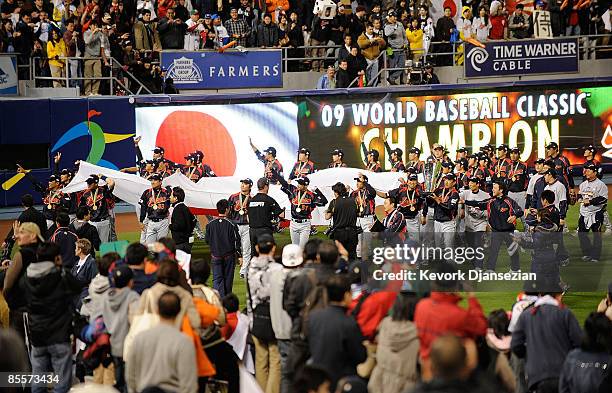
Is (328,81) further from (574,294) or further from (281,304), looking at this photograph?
(281,304)

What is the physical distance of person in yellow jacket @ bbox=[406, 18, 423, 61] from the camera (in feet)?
90.4

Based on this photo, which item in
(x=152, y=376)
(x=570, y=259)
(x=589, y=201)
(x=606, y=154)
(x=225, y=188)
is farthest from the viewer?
(x=606, y=154)

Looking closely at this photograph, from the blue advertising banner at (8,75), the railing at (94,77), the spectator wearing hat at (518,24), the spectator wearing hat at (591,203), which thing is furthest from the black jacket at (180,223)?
the spectator wearing hat at (518,24)

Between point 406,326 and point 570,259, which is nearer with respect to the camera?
point 406,326

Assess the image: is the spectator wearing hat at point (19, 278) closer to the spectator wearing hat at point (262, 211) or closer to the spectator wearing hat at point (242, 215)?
the spectator wearing hat at point (262, 211)

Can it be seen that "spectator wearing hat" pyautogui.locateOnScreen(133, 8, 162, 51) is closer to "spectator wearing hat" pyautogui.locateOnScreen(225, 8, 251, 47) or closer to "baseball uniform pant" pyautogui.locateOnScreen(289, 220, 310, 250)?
"spectator wearing hat" pyautogui.locateOnScreen(225, 8, 251, 47)

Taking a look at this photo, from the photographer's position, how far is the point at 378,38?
1060 inches

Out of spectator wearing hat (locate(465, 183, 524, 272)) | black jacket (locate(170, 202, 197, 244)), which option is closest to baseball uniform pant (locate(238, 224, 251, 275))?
black jacket (locate(170, 202, 197, 244))

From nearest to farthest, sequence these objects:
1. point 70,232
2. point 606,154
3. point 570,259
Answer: point 70,232
point 570,259
point 606,154

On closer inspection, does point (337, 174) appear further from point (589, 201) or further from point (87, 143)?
point (87, 143)

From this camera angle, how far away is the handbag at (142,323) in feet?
30.0

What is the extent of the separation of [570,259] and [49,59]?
558 inches

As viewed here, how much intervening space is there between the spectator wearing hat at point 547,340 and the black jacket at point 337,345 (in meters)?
1.58

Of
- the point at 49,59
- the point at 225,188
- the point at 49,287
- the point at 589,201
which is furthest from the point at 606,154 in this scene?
the point at 49,287
